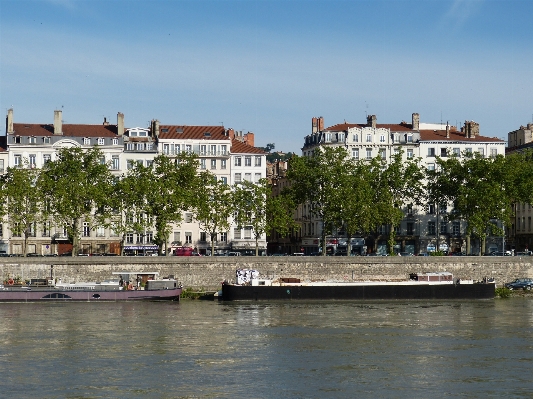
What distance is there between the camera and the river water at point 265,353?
34531mm

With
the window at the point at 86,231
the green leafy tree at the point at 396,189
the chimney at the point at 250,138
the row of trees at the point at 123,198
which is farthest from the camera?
the chimney at the point at 250,138

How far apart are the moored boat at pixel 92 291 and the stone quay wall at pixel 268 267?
3061 millimetres

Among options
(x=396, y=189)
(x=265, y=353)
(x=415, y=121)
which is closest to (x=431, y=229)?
(x=415, y=121)

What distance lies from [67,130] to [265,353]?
193 ft

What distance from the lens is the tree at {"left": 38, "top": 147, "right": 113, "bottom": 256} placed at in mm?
80125

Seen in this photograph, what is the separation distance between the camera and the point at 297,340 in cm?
4650

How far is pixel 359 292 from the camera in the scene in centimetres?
7144

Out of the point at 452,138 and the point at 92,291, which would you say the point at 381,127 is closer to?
the point at 452,138

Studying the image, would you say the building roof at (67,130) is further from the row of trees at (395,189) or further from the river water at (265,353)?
the river water at (265,353)

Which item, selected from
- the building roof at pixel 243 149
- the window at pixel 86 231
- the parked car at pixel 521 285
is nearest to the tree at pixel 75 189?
the window at pixel 86 231

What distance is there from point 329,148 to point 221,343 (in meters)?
49.4

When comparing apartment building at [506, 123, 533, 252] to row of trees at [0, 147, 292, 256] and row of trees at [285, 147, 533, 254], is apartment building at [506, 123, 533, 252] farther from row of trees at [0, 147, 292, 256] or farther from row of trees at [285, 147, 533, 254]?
row of trees at [0, 147, 292, 256]

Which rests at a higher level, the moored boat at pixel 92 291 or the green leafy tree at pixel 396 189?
the green leafy tree at pixel 396 189

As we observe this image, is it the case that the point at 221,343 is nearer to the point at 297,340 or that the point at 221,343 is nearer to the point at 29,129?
the point at 297,340
